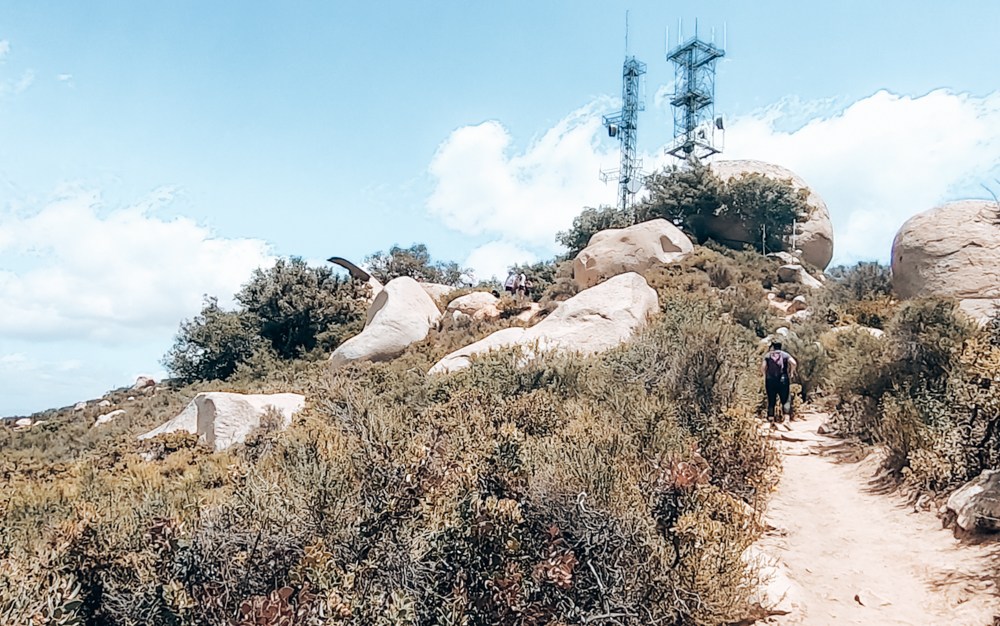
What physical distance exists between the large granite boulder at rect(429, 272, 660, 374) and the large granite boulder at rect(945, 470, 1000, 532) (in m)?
5.39

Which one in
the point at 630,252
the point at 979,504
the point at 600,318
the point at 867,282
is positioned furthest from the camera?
the point at 630,252

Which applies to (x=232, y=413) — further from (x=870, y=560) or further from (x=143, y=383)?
(x=143, y=383)

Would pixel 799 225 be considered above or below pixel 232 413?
above

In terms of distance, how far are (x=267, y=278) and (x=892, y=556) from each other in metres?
18.8

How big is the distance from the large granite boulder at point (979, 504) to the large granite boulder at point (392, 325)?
11.7 m

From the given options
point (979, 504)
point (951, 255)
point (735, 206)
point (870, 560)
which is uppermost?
point (735, 206)

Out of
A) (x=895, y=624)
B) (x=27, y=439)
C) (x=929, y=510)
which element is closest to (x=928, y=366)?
(x=929, y=510)

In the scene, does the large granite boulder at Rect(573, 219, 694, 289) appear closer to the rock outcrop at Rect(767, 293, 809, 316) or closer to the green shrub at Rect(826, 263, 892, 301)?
the rock outcrop at Rect(767, 293, 809, 316)

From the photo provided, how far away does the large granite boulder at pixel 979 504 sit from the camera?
473 cm

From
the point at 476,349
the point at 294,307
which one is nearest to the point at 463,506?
the point at 476,349

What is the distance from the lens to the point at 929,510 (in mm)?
5520

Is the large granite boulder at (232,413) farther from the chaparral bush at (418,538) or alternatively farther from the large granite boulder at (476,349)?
the chaparral bush at (418,538)

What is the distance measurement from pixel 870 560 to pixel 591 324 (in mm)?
6631

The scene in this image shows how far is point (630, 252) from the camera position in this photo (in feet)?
63.1
